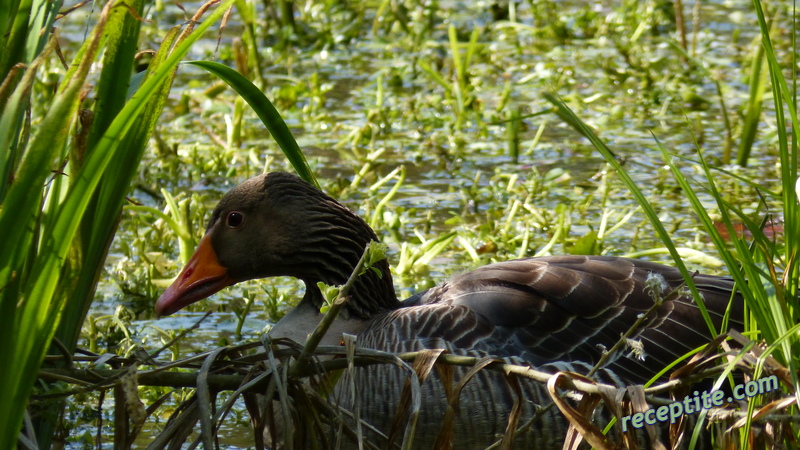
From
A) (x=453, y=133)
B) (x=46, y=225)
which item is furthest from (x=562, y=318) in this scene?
(x=453, y=133)

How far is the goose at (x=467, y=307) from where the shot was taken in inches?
162

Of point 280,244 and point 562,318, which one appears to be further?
point 280,244

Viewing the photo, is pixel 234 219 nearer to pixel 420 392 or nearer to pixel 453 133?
pixel 420 392

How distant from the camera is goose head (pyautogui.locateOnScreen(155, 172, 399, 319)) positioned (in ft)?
15.7

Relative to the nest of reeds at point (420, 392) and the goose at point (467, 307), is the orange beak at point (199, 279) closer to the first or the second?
the goose at point (467, 307)

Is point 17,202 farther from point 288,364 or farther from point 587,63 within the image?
point 587,63

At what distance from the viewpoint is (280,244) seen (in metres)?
4.80

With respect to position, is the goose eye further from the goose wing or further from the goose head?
the goose wing

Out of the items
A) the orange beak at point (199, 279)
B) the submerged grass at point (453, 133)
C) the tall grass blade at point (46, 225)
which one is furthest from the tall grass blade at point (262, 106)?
the orange beak at point (199, 279)

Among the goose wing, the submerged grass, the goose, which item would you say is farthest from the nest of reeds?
the goose wing

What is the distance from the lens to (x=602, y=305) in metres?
4.40

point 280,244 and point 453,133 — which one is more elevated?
point 280,244

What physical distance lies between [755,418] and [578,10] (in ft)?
29.5

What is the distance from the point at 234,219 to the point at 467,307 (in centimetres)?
110
